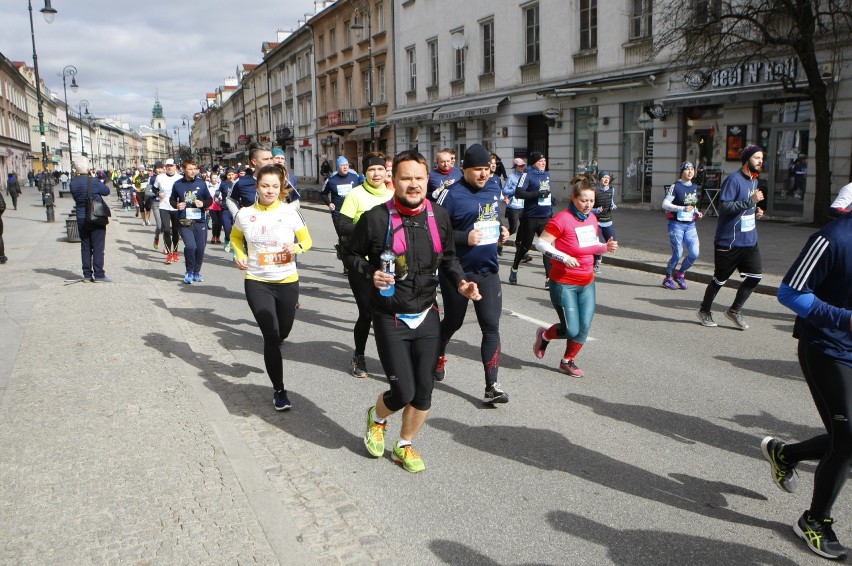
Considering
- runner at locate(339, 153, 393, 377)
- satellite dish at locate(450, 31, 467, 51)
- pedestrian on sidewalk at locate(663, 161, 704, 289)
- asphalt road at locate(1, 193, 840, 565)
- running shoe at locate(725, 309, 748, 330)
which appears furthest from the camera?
satellite dish at locate(450, 31, 467, 51)

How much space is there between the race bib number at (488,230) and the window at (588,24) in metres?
20.4

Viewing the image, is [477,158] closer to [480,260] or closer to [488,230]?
[488,230]

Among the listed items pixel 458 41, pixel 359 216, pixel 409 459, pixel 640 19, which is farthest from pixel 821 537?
pixel 458 41

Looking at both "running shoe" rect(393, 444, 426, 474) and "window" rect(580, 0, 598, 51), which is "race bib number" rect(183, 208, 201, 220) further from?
"window" rect(580, 0, 598, 51)

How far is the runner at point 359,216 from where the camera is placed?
6.17 meters

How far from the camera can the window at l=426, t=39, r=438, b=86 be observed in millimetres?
34500

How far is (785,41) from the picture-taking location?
1493cm

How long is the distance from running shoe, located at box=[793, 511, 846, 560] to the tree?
560 inches

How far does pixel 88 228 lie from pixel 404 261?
8.57m

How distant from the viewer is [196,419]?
4.88 m

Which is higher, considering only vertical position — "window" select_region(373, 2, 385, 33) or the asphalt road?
"window" select_region(373, 2, 385, 33)

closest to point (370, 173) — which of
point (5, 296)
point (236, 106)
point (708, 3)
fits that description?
point (5, 296)

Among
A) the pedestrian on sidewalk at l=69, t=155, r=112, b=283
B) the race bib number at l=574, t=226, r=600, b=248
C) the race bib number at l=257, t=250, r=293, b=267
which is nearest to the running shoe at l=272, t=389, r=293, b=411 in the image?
the race bib number at l=257, t=250, r=293, b=267

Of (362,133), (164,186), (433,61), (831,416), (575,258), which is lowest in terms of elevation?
(831,416)
